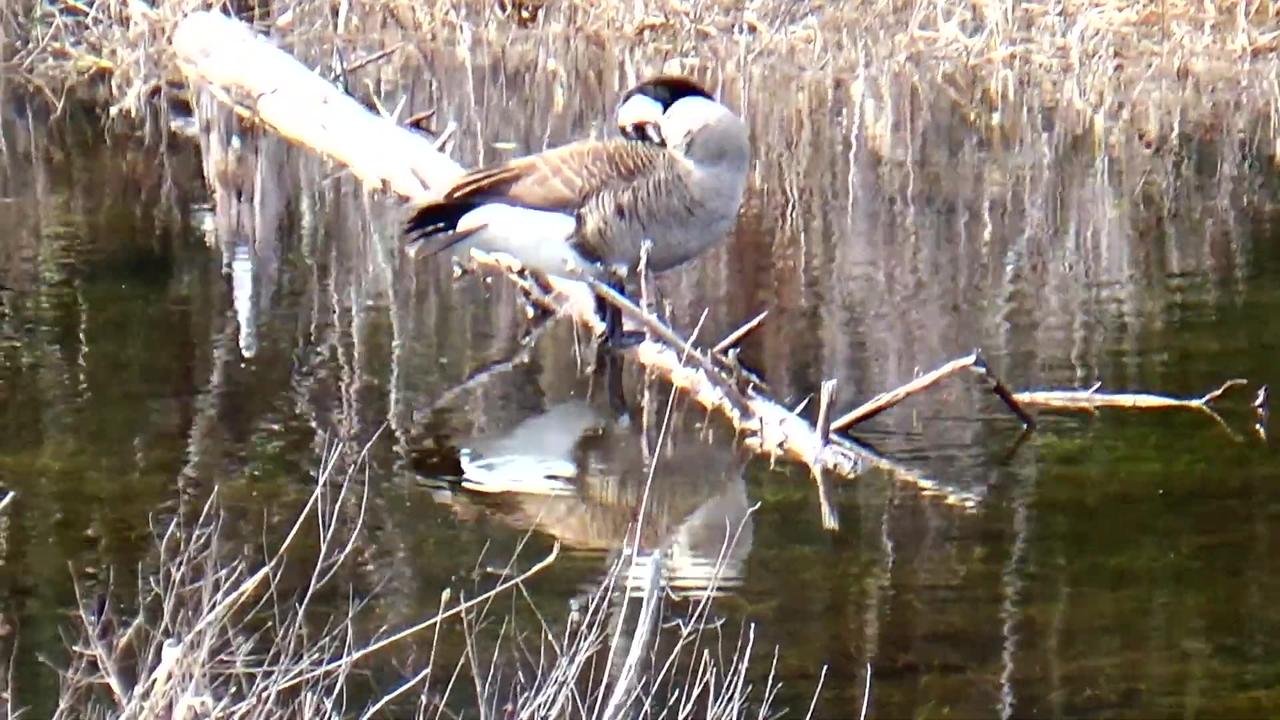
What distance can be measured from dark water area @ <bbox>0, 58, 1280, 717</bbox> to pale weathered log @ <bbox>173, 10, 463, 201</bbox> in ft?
1.59

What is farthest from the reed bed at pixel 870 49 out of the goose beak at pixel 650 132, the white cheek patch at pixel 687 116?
the white cheek patch at pixel 687 116

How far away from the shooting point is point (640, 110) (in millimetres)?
7703

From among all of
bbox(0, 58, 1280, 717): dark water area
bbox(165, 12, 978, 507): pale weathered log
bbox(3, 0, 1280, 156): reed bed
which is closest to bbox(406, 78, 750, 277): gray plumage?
bbox(165, 12, 978, 507): pale weathered log

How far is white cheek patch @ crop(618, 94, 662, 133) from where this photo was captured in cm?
768

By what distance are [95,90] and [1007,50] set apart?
254 inches

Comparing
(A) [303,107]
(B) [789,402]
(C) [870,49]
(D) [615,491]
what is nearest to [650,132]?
(B) [789,402]

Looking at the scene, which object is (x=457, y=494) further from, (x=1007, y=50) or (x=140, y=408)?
(x=1007, y=50)

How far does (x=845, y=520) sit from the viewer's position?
5934mm

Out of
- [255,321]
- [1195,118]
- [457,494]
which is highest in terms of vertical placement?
[1195,118]

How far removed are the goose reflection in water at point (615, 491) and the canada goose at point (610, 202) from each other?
24.3 inches

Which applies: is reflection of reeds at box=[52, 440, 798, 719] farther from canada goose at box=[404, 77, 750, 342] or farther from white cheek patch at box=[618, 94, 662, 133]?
white cheek patch at box=[618, 94, 662, 133]

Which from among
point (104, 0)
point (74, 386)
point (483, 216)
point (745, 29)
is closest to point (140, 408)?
point (74, 386)

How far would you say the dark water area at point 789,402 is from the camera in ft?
16.7

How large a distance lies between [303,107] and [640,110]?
2.88 metres
